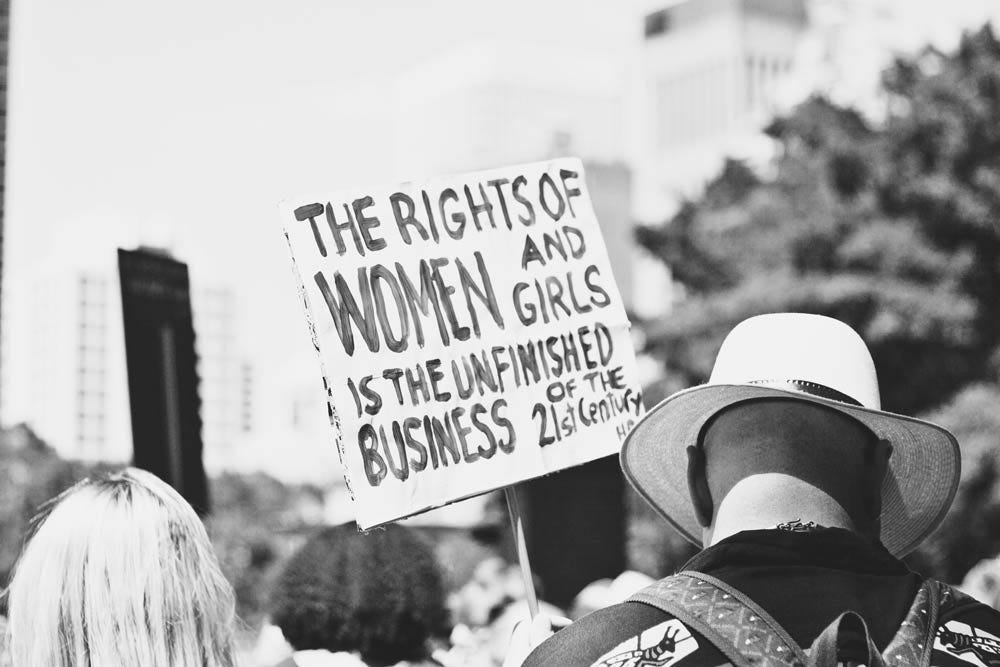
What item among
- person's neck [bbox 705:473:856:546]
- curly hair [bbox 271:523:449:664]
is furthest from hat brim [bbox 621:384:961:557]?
curly hair [bbox 271:523:449:664]

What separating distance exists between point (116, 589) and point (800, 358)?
141 cm

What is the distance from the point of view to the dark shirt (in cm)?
204

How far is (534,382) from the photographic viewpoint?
3.41 meters

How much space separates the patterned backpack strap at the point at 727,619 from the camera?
78.3 inches

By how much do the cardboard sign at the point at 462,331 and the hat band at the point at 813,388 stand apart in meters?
0.94

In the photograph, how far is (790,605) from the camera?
2.05 metres

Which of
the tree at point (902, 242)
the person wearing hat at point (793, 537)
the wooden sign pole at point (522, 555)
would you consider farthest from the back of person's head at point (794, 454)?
the tree at point (902, 242)

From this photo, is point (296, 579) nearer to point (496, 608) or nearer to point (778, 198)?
point (496, 608)

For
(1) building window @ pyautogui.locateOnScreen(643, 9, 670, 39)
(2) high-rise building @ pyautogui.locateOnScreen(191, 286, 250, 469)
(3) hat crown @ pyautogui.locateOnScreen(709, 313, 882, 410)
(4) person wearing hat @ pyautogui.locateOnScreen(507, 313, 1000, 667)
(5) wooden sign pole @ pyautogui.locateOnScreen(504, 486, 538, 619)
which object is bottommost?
(2) high-rise building @ pyautogui.locateOnScreen(191, 286, 250, 469)

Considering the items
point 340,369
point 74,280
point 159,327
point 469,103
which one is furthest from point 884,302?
point 469,103

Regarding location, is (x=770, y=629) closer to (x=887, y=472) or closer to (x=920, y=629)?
(x=920, y=629)

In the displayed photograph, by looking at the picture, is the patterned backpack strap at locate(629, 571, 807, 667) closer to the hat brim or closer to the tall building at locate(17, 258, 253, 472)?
the hat brim

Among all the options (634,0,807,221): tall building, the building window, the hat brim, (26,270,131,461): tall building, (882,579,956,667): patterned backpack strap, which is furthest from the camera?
the building window

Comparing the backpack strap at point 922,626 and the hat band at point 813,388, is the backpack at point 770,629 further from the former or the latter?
the hat band at point 813,388
